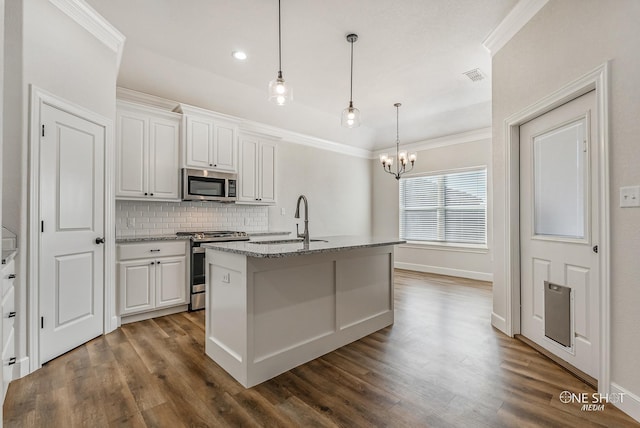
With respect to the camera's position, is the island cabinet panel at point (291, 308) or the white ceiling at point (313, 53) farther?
the white ceiling at point (313, 53)

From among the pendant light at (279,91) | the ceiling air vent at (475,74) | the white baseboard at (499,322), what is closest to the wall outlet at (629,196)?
the white baseboard at (499,322)

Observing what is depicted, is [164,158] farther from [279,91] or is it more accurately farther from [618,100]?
[618,100]

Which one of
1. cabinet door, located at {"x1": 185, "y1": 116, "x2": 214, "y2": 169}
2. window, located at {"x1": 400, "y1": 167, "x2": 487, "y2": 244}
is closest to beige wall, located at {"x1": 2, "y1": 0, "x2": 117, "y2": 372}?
cabinet door, located at {"x1": 185, "y1": 116, "x2": 214, "y2": 169}

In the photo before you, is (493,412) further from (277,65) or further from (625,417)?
(277,65)

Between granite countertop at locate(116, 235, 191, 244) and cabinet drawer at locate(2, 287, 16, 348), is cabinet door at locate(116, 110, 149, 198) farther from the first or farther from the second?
cabinet drawer at locate(2, 287, 16, 348)

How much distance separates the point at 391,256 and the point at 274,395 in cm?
192

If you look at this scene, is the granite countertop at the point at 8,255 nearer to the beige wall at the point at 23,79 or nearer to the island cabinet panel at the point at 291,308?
the beige wall at the point at 23,79

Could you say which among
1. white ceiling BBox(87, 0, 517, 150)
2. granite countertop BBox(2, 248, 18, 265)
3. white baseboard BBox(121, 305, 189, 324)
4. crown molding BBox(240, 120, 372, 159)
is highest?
white ceiling BBox(87, 0, 517, 150)

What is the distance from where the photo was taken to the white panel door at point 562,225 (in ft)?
7.72

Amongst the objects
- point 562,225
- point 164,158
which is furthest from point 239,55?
point 562,225

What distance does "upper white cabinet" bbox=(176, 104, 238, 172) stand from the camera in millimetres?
4180

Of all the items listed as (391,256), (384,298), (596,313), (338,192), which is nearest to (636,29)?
(596,313)

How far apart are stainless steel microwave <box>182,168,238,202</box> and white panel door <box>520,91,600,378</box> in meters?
3.59

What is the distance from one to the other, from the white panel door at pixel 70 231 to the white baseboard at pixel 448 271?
5443 millimetres
